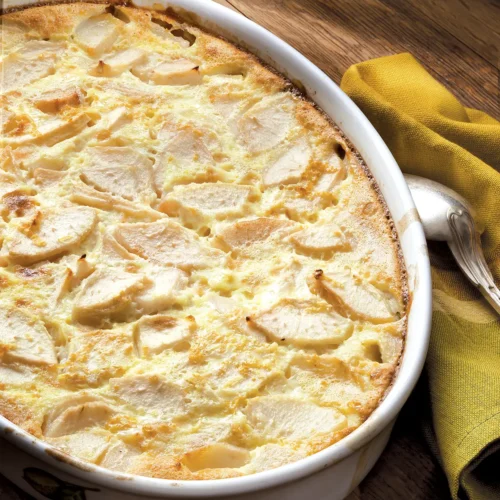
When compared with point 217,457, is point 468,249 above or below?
above

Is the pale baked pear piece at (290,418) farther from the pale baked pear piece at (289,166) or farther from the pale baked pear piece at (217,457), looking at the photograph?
the pale baked pear piece at (289,166)

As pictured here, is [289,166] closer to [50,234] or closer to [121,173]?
[121,173]

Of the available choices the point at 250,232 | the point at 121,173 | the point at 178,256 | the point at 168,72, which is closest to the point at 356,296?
the point at 250,232

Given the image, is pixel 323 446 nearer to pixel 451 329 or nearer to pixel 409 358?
pixel 409 358

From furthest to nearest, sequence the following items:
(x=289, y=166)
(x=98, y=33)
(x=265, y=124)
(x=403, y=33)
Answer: (x=403, y=33), (x=98, y=33), (x=265, y=124), (x=289, y=166)

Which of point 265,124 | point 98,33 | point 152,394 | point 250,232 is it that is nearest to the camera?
point 152,394

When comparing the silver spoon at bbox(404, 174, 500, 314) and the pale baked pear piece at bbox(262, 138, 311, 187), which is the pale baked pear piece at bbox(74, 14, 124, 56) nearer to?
the pale baked pear piece at bbox(262, 138, 311, 187)

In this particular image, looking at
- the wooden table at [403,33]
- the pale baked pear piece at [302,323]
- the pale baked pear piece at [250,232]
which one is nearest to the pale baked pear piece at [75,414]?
the pale baked pear piece at [302,323]

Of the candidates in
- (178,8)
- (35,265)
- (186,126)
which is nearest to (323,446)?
(35,265)
